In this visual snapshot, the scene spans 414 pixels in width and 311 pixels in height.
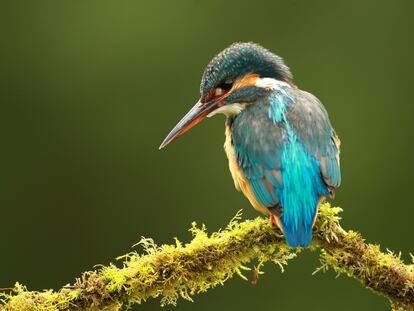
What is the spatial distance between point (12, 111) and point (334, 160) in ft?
12.4

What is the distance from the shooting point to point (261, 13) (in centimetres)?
687

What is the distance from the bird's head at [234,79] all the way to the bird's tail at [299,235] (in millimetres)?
785

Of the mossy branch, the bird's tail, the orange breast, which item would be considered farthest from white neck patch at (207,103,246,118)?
the bird's tail

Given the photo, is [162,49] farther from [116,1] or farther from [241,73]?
[241,73]

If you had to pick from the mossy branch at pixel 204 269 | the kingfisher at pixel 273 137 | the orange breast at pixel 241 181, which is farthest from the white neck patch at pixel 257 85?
the mossy branch at pixel 204 269

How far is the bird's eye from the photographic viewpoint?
3848mm

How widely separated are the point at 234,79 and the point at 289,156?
0.56m

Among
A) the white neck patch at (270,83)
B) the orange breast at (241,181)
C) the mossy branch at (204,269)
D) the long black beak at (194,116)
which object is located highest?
the white neck patch at (270,83)

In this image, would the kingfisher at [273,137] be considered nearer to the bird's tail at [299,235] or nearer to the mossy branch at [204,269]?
the bird's tail at [299,235]

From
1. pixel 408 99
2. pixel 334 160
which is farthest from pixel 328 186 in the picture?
pixel 408 99

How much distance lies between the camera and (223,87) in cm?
385

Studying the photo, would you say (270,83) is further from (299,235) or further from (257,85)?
(299,235)

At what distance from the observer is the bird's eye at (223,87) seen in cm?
385

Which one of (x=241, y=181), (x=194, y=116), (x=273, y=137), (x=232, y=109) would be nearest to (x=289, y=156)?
(x=273, y=137)
